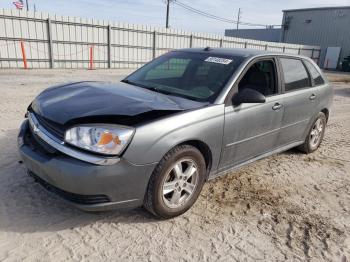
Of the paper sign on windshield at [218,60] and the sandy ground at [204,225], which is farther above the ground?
the paper sign on windshield at [218,60]

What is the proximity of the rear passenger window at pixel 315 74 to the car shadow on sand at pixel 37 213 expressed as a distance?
11.4 ft

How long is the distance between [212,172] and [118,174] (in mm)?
1229

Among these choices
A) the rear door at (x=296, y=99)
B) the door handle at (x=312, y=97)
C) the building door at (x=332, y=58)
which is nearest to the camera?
the rear door at (x=296, y=99)

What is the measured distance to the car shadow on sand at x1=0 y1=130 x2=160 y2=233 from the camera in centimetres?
278

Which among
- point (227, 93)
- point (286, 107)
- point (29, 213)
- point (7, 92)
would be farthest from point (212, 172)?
point (7, 92)

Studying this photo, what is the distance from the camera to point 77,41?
17016 mm

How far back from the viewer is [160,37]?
20.8 meters

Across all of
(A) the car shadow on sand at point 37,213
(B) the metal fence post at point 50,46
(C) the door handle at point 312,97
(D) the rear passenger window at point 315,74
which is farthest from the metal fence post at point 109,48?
(A) the car shadow on sand at point 37,213

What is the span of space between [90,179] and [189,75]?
190 centimetres

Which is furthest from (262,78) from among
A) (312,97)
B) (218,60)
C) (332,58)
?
(332,58)

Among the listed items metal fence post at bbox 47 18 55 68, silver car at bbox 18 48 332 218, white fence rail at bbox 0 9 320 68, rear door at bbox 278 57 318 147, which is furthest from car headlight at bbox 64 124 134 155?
metal fence post at bbox 47 18 55 68

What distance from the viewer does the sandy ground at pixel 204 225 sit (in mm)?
2549

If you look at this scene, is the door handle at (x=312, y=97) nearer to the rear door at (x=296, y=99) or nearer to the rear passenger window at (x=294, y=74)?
the rear door at (x=296, y=99)

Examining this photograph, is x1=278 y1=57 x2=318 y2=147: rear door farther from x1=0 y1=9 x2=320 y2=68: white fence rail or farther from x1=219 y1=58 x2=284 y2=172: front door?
x1=0 y1=9 x2=320 y2=68: white fence rail
